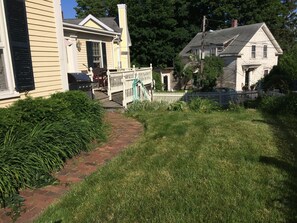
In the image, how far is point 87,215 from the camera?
10.2ft

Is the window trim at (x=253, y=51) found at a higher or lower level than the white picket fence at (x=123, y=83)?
higher

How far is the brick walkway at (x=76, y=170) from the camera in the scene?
3334 millimetres

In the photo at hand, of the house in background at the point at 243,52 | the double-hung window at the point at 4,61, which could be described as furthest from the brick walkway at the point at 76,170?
the house in background at the point at 243,52

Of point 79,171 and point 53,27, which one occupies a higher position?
point 53,27

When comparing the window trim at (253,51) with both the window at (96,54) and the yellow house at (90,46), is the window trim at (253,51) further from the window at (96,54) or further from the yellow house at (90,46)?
the window at (96,54)

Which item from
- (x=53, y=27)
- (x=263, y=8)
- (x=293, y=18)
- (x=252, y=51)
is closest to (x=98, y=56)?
(x=53, y=27)

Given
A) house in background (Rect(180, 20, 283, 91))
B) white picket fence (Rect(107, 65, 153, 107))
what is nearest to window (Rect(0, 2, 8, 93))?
Result: white picket fence (Rect(107, 65, 153, 107))

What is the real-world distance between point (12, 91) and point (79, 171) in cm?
223

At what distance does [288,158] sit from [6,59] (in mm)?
5367

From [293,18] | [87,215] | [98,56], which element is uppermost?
[293,18]

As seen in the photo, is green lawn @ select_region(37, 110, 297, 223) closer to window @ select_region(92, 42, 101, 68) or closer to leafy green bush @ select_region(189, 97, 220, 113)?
leafy green bush @ select_region(189, 97, 220, 113)

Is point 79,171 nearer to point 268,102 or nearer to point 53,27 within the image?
point 53,27

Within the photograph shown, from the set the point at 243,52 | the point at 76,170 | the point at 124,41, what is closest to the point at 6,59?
the point at 76,170

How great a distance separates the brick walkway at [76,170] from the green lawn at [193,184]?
20cm
